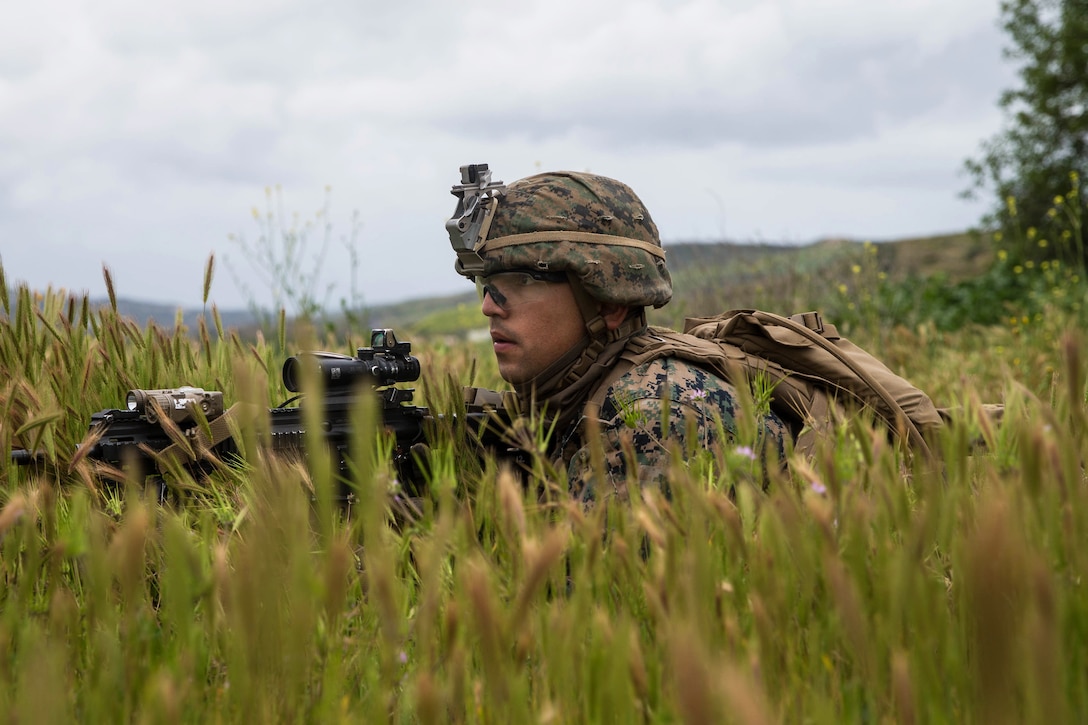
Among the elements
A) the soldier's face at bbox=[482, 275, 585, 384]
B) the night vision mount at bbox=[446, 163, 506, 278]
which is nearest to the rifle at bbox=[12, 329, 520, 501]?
the soldier's face at bbox=[482, 275, 585, 384]

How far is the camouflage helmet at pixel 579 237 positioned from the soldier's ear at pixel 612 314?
0.12ft

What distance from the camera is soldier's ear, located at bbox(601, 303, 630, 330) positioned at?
363 cm

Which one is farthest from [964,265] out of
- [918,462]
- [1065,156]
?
[918,462]

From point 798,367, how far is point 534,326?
961 mm

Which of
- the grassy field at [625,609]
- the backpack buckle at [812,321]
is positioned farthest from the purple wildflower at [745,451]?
the backpack buckle at [812,321]

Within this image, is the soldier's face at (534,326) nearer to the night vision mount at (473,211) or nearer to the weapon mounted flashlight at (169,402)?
the night vision mount at (473,211)

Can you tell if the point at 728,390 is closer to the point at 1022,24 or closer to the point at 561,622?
the point at 561,622

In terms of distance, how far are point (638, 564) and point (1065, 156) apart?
17424 mm

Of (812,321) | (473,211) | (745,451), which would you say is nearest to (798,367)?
(812,321)

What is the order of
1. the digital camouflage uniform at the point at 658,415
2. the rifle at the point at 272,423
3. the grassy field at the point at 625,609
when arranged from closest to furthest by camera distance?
the grassy field at the point at 625,609
the rifle at the point at 272,423
the digital camouflage uniform at the point at 658,415

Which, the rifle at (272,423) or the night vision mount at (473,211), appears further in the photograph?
the night vision mount at (473,211)

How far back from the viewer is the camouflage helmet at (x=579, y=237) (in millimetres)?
3549

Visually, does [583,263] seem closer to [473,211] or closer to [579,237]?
[579,237]

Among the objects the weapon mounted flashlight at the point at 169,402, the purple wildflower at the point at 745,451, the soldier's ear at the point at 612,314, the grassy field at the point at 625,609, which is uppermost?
the soldier's ear at the point at 612,314
